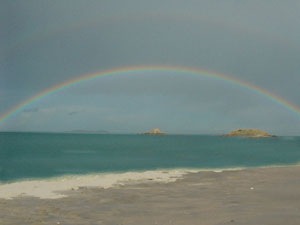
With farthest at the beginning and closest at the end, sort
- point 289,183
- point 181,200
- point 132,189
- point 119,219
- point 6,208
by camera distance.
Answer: point 289,183, point 132,189, point 181,200, point 6,208, point 119,219

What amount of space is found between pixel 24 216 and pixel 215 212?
7553mm

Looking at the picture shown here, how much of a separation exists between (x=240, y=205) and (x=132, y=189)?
8400 mm

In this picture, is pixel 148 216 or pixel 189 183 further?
pixel 189 183

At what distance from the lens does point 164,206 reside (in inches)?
666

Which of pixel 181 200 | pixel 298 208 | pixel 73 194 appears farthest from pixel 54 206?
pixel 298 208

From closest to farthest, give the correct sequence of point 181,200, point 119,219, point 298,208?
point 119,219
point 298,208
point 181,200

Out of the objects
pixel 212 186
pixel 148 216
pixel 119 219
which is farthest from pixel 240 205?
pixel 212 186

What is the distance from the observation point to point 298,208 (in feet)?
51.5

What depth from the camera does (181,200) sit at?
1867 centimetres

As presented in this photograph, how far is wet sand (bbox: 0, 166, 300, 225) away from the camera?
13.9 metres

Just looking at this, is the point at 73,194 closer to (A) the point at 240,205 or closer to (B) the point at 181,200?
(B) the point at 181,200

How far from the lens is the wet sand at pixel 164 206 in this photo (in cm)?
1385

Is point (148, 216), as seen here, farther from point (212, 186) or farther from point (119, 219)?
point (212, 186)

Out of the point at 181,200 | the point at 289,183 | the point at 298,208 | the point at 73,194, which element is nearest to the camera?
the point at 298,208
